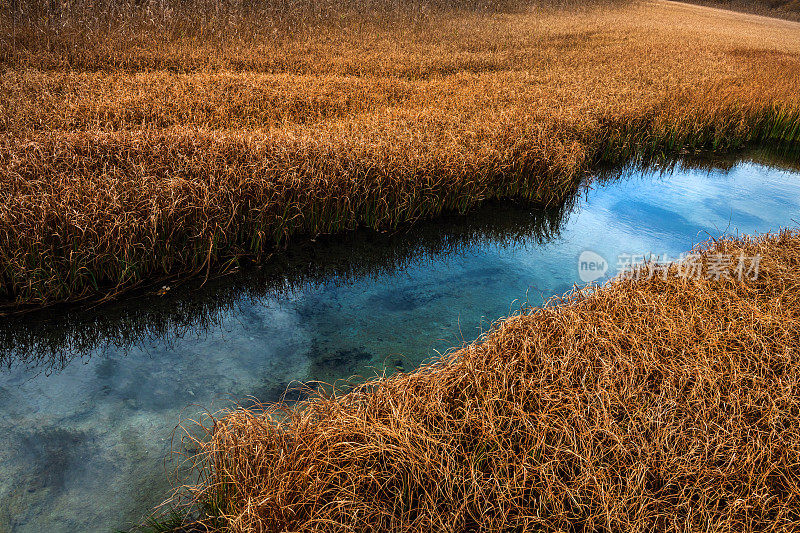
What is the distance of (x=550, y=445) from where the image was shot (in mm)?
2484

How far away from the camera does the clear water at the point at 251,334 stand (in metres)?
2.83

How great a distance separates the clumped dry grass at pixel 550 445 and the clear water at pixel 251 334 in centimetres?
70

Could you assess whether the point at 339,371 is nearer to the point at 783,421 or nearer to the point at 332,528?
the point at 332,528

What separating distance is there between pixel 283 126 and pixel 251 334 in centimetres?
319

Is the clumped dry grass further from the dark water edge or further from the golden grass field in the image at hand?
the golden grass field

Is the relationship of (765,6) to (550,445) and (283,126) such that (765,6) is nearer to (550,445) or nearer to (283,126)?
(283,126)

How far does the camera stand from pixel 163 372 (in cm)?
366

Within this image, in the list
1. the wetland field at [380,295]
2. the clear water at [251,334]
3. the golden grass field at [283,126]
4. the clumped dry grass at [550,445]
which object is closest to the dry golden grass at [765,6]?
the golden grass field at [283,126]

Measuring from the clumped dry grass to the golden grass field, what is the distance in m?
2.43

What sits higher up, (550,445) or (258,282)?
(550,445)

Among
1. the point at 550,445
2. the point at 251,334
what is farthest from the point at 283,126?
the point at 550,445

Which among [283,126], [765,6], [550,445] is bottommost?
[550,445]

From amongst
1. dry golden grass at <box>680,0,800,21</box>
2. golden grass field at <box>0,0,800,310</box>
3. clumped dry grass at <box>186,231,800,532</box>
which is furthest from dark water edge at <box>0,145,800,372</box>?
dry golden grass at <box>680,0,800,21</box>

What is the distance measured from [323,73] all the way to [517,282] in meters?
5.99
